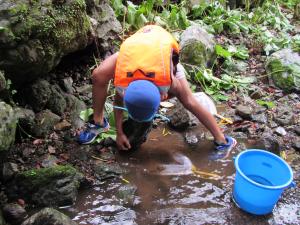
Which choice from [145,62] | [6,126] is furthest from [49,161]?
[145,62]

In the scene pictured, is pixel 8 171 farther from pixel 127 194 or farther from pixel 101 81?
pixel 101 81

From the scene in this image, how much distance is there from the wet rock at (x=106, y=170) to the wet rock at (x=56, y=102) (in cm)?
83

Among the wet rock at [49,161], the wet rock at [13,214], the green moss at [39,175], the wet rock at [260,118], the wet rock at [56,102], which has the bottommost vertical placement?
the wet rock at [260,118]

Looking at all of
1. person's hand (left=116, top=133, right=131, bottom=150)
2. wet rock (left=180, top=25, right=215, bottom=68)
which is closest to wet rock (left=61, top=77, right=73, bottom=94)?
person's hand (left=116, top=133, right=131, bottom=150)

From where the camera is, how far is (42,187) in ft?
10.1

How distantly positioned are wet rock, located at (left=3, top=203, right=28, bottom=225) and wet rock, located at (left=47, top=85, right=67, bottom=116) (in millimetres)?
1289

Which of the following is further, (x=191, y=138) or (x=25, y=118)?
(x=191, y=138)

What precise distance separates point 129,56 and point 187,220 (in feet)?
4.44

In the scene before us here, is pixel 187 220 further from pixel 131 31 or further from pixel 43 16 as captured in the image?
pixel 131 31

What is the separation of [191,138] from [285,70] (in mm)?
1963

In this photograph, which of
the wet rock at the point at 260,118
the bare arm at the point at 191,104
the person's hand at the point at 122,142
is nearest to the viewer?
the bare arm at the point at 191,104

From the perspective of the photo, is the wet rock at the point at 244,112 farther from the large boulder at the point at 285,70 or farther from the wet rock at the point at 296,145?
the large boulder at the point at 285,70

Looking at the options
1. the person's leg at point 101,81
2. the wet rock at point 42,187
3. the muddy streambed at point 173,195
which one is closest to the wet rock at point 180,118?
the muddy streambed at point 173,195

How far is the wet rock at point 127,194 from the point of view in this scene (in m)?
3.23
